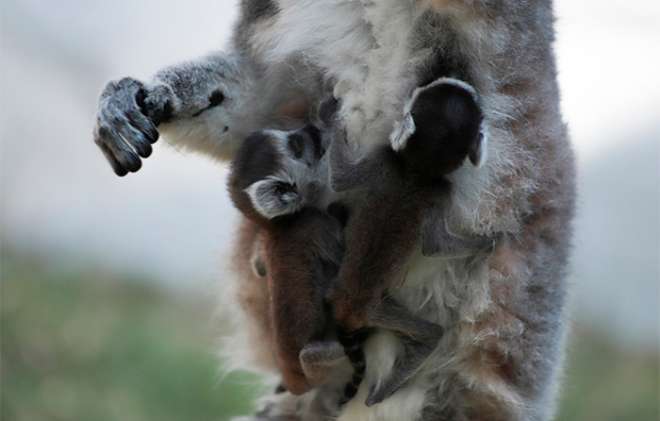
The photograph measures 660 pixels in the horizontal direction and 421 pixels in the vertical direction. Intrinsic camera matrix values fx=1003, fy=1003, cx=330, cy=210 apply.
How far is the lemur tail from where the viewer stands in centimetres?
345

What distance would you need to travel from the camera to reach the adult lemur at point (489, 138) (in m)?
3.21

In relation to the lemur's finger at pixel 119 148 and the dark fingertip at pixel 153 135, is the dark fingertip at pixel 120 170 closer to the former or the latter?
the lemur's finger at pixel 119 148

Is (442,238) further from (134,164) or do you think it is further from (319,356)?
(134,164)

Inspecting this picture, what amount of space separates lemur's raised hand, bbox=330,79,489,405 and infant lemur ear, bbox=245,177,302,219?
0.17 metres

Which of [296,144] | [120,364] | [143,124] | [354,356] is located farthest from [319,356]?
[120,364]

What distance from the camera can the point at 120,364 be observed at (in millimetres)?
6297

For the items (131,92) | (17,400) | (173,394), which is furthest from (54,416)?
(131,92)

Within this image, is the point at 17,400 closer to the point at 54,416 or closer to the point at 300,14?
the point at 54,416

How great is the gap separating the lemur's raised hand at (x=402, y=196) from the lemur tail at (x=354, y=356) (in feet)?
0.35

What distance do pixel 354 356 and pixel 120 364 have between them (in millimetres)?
3140

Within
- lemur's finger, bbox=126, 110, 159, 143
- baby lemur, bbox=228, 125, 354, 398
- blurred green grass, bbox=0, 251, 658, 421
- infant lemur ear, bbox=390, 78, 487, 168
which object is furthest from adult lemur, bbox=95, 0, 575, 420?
blurred green grass, bbox=0, 251, 658, 421

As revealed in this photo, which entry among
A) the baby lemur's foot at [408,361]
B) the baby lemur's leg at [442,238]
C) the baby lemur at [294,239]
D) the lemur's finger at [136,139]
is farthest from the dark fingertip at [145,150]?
the baby lemur's foot at [408,361]

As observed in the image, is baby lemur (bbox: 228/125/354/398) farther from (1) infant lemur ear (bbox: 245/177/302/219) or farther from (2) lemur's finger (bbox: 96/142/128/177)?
(2) lemur's finger (bbox: 96/142/128/177)

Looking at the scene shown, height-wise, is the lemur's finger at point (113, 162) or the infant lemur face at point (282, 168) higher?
the lemur's finger at point (113, 162)
